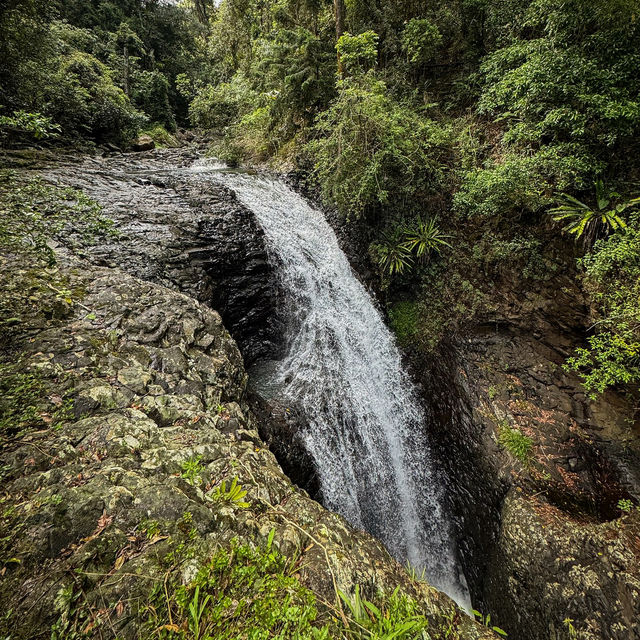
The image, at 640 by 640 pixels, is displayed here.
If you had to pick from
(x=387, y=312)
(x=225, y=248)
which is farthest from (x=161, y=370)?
(x=387, y=312)

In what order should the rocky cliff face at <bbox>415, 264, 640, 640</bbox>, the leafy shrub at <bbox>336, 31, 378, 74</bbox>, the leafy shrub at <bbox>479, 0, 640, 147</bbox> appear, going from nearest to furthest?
1. the rocky cliff face at <bbox>415, 264, 640, 640</bbox>
2. the leafy shrub at <bbox>479, 0, 640, 147</bbox>
3. the leafy shrub at <bbox>336, 31, 378, 74</bbox>

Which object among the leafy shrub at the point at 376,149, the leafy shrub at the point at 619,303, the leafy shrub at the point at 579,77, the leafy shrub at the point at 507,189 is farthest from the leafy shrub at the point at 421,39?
the leafy shrub at the point at 619,303

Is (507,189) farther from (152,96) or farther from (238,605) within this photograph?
(152,96)

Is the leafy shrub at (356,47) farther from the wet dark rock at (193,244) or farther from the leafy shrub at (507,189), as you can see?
the wet dark rock at (193,244)

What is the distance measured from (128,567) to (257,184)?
8866 millimetres

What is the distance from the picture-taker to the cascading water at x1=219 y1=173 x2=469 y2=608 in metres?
5.27

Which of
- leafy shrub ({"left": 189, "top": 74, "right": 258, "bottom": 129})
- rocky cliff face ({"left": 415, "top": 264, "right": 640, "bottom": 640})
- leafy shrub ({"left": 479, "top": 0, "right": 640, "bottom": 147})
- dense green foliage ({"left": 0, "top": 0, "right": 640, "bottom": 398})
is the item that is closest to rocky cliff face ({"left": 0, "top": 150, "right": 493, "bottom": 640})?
dense green foliage ({"left": 0, "top": 0, "right": 640, "bottom": 398})

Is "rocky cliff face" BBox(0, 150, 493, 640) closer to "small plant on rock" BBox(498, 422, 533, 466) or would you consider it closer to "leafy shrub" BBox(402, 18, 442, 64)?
"small plant on rock" BBox(498, 422, 533, 466)

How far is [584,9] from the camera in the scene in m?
4.46

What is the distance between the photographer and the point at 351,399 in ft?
19.6

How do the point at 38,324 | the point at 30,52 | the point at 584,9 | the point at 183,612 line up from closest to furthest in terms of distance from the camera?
the point at 183,612 < the point at 38,324 < the point at 584,9 < the point at 30,52

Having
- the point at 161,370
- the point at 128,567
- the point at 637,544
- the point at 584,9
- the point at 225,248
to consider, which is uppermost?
the point at 584,9

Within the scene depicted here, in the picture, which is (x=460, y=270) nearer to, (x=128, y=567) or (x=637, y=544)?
(x=637, y=544)

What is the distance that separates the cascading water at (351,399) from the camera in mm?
5270
